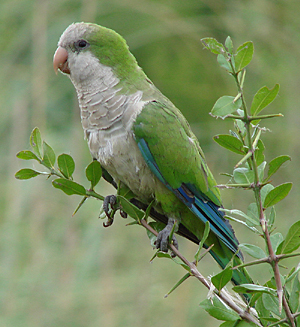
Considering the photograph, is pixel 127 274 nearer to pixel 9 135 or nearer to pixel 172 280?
pixel 172 280

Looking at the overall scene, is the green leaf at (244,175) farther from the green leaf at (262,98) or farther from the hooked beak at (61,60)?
the hooked beak at (61,60)

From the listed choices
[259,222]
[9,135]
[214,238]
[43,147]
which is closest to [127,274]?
[214,238]

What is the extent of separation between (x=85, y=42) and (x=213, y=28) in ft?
5.73

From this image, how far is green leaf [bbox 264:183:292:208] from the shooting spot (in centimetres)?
74

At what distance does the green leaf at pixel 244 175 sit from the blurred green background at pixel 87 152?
144cm

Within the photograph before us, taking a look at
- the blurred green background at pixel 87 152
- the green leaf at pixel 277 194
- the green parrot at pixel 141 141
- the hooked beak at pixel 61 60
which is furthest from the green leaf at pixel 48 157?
the blurred green background at pixel 87 152

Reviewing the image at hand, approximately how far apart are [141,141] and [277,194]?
26.7 inches

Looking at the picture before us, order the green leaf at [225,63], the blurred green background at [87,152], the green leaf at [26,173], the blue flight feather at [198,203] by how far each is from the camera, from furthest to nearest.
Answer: the blurred green background at [87,152]
the blue flight feather at [198,203]
the green leaf at [26,173]
the green leaf at [225,63]

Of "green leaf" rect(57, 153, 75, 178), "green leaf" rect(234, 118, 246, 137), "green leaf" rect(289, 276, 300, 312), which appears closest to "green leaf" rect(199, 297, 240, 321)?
"green leaf" rect(289, 276, 300, 312)

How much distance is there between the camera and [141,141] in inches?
53.7

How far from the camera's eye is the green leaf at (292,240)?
721 millimetres

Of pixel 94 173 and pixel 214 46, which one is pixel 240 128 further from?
pixel 94 173

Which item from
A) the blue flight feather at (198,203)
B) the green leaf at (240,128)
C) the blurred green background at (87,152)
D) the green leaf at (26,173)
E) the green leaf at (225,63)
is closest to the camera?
the green leaf at (225,63)

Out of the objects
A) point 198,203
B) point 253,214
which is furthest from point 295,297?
point 198,203
